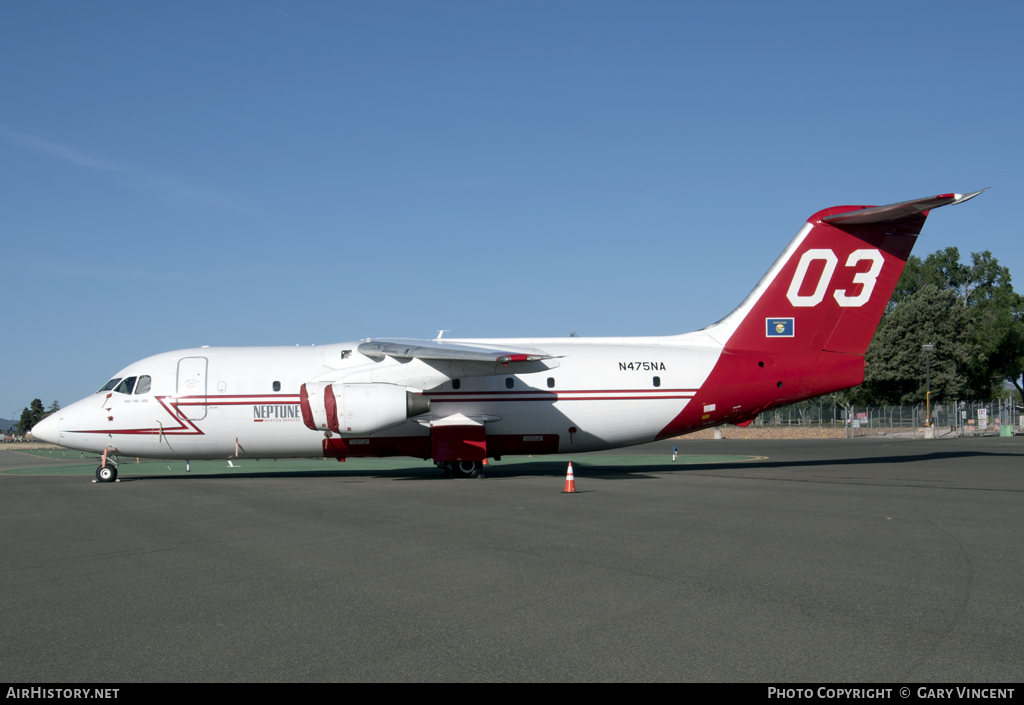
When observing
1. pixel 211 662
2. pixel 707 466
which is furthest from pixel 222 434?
pixel 211 662

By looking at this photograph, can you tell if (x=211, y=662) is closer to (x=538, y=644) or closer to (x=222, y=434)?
(x=538, y=644)

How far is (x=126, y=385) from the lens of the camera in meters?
21.1

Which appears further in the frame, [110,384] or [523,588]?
[110,384]

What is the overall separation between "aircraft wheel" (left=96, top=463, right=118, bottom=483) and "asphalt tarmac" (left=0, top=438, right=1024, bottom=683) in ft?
20.0

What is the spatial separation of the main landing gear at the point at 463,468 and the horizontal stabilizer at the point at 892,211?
1182 cm

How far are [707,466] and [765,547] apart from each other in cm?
1545

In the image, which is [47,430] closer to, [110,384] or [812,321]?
[110,384]

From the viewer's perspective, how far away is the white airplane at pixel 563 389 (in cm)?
2039

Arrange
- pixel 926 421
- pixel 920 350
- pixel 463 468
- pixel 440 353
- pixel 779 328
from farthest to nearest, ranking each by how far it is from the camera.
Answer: pixel 920 350 < pixel 926 421 < pixel 463 468 < pixel 779 328 < pixel 440 353

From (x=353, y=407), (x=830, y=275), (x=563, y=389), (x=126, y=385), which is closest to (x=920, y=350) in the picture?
(x=830, y=275)

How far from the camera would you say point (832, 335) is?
20.5 meters

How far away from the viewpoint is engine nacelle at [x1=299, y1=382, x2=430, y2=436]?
61.2ft

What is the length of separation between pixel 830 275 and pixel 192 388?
718 inches

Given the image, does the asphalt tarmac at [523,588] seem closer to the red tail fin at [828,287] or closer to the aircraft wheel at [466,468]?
the aircraft wheel at [466,468]
